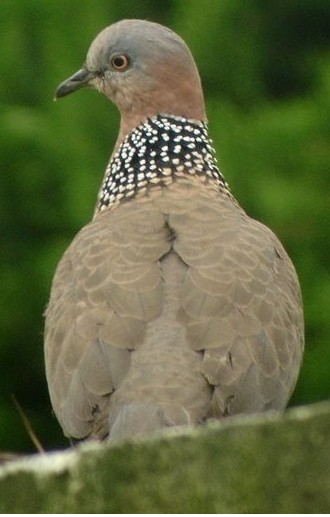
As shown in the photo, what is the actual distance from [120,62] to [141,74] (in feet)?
0.28

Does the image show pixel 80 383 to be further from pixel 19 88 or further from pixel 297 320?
pixel 19 88

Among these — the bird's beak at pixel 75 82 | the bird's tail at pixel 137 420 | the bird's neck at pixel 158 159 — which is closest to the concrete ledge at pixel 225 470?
the bird's tail at pixel 137 420

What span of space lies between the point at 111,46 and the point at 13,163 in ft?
1.82

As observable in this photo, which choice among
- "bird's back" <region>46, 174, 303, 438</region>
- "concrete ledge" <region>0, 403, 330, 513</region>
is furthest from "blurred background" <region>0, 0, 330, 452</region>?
"concrete ledge" <region>0, 403, 330, 513</region>

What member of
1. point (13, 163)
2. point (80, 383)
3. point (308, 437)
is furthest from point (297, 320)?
point (308, 437)

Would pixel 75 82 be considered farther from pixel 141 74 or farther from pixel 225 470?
pixel 225 470

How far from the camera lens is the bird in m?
3.44

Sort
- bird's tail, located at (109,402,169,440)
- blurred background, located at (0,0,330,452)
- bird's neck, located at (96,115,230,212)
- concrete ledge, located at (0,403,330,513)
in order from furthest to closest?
1. blurred background, located at (0,0,330,452)
2. bird's neck, located at (96,115,230,212)
3. bird's tail, located at (109,402,169,440)
4. concrete ledge, located at (0,403,330,513)

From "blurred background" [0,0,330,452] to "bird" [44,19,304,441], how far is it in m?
0.35

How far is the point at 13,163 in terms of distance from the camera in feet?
16.3

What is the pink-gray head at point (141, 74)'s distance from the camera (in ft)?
15.2

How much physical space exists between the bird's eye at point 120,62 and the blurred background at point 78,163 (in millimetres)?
319

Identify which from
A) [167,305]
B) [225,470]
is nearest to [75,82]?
[167,305]

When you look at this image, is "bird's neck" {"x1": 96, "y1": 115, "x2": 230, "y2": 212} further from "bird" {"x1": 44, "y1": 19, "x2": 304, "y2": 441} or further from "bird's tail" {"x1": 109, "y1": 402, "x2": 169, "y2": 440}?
"bird's tail" {"x1": 109, "y1": 402, "x2": 169, "y2": 440}
